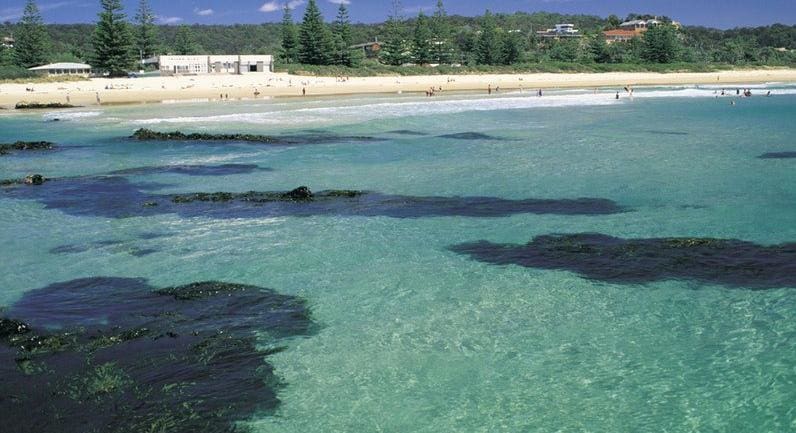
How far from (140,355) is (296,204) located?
30.2 feet

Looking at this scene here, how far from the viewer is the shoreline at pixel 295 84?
56.6 metres

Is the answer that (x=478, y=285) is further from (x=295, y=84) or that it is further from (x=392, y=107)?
(x=295, y=84)

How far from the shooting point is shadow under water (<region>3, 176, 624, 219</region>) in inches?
637

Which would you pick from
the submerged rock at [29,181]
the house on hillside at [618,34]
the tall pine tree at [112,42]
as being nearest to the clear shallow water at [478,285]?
the submerged rock at [29,181]

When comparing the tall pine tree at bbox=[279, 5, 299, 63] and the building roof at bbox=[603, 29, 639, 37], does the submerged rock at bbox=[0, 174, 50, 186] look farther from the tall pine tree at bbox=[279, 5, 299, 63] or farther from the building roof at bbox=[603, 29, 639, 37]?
the building roof at bbox=[603, 29, 639, 37]

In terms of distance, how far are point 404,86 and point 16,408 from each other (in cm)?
6790

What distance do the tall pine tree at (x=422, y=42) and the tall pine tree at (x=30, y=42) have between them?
43.3 metres

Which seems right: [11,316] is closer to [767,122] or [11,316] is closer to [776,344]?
[776,344]

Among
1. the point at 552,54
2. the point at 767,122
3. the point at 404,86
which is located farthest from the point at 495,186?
the point at 552,54

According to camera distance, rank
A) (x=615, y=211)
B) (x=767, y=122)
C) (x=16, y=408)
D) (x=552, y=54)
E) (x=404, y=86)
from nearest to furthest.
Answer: (x=16, y=408) → (x=615, y=211) → (x=767, y=122) → (x=404, y=86) → (x=552, y=54)

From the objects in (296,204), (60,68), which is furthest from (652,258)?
(60,68)

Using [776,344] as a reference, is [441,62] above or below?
above

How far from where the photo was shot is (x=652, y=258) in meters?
12.0

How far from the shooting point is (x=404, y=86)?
73.0 meters
